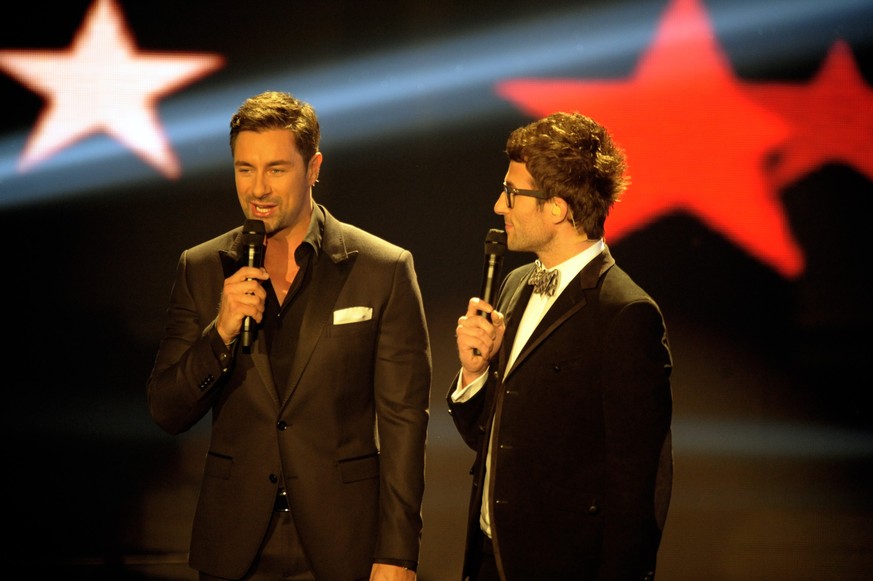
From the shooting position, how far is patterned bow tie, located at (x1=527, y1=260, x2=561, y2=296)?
7.13ft

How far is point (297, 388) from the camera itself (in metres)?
2.19

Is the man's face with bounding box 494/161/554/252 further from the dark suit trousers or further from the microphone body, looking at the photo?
the dark suit trousers

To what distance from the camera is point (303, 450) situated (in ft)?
7.11

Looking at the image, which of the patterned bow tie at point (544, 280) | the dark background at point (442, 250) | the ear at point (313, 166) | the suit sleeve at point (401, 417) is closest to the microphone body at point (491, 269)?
the patterned bow tie at point (544, 280)

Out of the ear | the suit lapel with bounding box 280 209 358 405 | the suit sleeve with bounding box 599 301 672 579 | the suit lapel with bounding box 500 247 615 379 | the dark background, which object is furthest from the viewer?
the dark background

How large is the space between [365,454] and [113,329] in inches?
73.4

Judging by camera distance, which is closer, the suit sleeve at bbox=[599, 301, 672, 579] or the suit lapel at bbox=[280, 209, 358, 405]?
the suit sleeve at bbox=[599, 301, 672, 579]

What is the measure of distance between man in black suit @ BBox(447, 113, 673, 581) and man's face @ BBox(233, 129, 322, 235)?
1.71 ft

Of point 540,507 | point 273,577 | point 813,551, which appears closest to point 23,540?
point 273,577

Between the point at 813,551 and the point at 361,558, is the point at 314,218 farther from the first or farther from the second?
the point at 813,551

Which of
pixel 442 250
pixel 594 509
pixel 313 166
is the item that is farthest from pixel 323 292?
pixel 442 250

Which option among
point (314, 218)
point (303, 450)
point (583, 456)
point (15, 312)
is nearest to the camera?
point (583, 456)

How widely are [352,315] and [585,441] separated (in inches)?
24.8

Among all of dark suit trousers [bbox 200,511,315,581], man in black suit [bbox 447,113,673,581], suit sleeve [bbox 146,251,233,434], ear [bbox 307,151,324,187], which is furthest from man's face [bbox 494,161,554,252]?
dark suit trousers [bbox 200,511,315,581]
